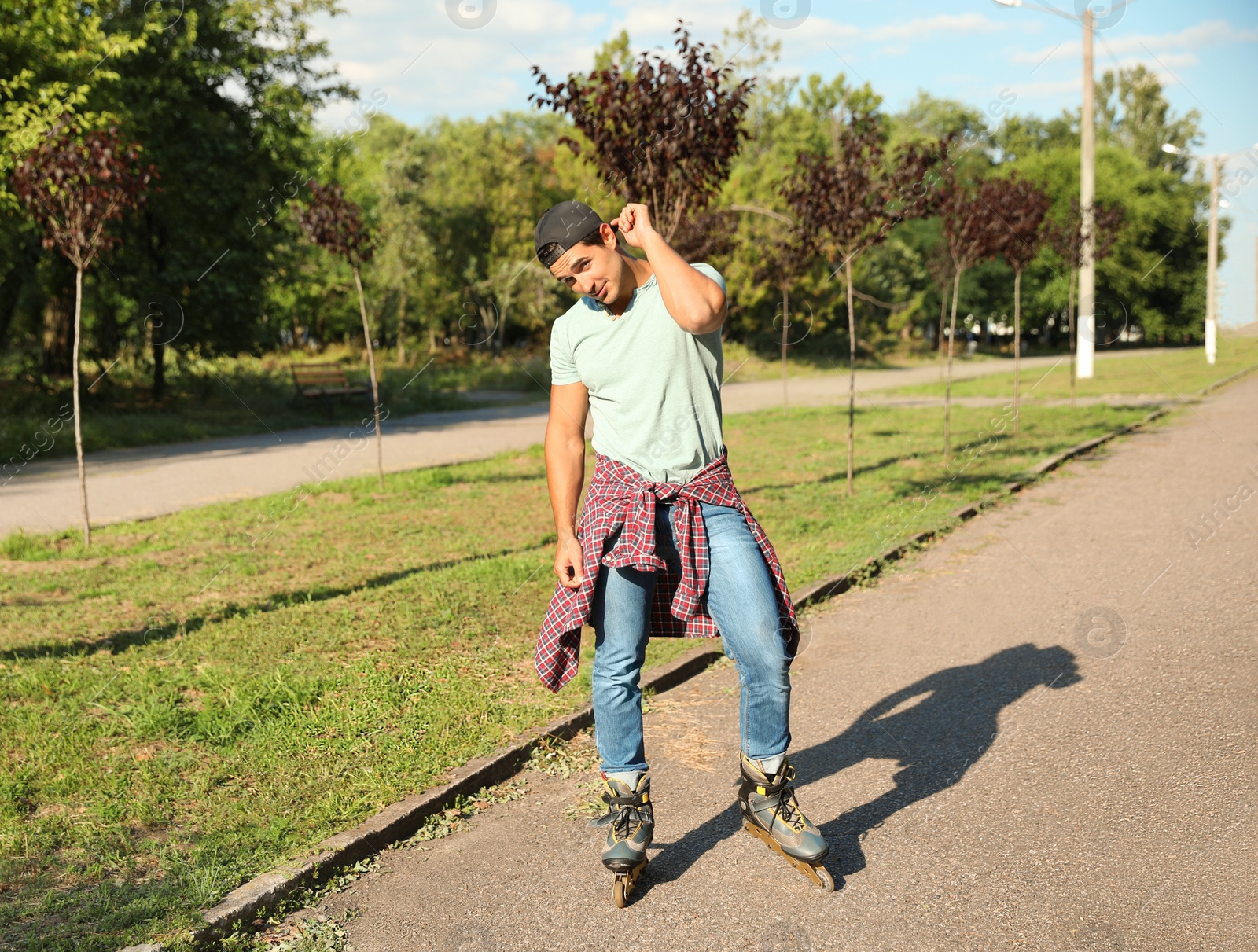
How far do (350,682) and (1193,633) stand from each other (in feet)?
14.4

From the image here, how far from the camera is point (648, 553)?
3053 millimetres

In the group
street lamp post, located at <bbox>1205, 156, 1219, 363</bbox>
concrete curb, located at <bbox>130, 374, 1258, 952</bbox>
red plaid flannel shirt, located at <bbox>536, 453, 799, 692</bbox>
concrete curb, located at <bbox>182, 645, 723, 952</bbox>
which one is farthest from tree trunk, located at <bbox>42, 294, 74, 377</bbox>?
→ street lamp post, located at <bbox>1205, 156, 1219, 363</bbox>

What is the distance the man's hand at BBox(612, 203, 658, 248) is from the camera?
2.92m

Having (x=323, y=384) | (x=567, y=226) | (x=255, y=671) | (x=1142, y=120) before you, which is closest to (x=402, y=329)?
(x=323, y=384)

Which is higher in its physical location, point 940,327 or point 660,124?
point 660,124

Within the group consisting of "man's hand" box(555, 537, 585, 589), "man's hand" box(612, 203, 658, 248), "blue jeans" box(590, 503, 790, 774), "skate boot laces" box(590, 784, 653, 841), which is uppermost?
→ "man's hand" box(612, 203, 658, 248)

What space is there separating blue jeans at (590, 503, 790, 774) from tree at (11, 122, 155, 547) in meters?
7.05

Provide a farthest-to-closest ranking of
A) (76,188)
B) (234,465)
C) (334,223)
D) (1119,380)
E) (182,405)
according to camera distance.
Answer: (1119,380), (182,405), (234,465), (334,223), (76,188)

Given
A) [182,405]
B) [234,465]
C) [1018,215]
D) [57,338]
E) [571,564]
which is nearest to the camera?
[571,564]

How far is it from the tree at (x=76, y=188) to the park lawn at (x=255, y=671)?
1915mm

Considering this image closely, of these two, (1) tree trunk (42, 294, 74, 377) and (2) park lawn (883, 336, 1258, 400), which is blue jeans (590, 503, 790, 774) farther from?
(2) park lawn (883, 336, 1258, 400)

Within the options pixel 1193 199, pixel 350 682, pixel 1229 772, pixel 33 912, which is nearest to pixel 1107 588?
pixel 1229 772

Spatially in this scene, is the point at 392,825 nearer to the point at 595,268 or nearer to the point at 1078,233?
the point at 595,268

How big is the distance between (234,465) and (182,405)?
7.20m
